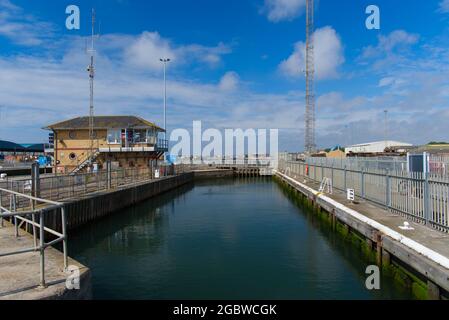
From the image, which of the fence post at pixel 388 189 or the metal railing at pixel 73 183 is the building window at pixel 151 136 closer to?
the metal railing at pixel 73 183

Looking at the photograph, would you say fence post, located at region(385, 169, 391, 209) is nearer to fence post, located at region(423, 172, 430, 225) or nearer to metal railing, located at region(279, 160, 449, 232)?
metal railing, located at region(279, 160, 449, 232)

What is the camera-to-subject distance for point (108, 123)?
1666 inches

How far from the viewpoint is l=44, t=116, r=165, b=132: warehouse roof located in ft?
135

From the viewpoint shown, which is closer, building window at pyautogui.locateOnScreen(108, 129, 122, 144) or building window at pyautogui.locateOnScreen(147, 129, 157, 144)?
building window at pyautogui.locateOnScreen(108, 129, 122, 144)

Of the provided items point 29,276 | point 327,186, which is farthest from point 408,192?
point 327,186

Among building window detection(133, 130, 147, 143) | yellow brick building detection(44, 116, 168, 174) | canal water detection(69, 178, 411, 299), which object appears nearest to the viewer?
canal water detection(69, 178, 411, 299)

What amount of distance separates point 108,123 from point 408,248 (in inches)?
1524

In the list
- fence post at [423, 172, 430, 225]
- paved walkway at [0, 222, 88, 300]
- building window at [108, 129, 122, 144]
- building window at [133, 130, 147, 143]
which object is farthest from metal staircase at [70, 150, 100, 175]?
fence post at [423, 172, 430, 225]

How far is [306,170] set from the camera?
3728 cm

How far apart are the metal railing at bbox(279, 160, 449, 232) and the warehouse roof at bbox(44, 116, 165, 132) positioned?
1074 inches

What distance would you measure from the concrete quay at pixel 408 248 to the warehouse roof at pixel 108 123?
3058cm

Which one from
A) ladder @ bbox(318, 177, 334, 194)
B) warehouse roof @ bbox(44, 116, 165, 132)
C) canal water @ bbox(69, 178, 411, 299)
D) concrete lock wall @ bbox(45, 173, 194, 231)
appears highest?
warehouse roof @ bbox(44, 116, 165, 132)

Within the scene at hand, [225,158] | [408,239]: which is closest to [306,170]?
[408,239]

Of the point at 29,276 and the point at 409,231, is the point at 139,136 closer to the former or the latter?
the point at 409,231
